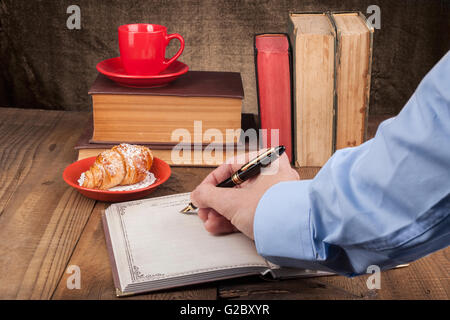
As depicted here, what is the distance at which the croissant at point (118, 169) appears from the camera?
1.05 metres

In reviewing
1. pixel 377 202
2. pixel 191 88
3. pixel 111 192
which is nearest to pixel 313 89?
pixel 191 88

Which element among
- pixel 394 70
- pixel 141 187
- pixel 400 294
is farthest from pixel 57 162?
pixel 394 70

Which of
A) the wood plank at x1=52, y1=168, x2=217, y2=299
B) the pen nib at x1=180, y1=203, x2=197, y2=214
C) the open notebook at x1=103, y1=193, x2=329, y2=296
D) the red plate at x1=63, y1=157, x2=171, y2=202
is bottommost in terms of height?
the wood plank at x1=52, y1=168, x2=217, y2=299

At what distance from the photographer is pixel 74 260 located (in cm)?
84

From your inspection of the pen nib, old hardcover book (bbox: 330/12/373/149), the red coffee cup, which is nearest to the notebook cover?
old hardcover book (bbox: 330/12/373/149)

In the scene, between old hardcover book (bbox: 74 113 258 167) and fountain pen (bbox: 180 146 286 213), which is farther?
old hardcover book (bbox: 74 113 258 167)

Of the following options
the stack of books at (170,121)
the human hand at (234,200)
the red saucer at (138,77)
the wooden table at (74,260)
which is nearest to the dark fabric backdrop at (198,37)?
the red saucer at (138,77)

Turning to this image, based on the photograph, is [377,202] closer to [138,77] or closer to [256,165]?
[256,165]

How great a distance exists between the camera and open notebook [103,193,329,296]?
781 millimetres

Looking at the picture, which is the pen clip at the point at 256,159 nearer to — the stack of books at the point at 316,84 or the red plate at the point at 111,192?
the red plate at the point at 111,192

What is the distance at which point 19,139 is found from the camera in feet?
4.52

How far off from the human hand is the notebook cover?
0.96ft

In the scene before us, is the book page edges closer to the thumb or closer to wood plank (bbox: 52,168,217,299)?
wood plank (bbox: 52,168,217,299)

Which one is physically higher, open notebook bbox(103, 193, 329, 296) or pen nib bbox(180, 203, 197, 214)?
pen nib bbox(180, 203, 197, 214)
